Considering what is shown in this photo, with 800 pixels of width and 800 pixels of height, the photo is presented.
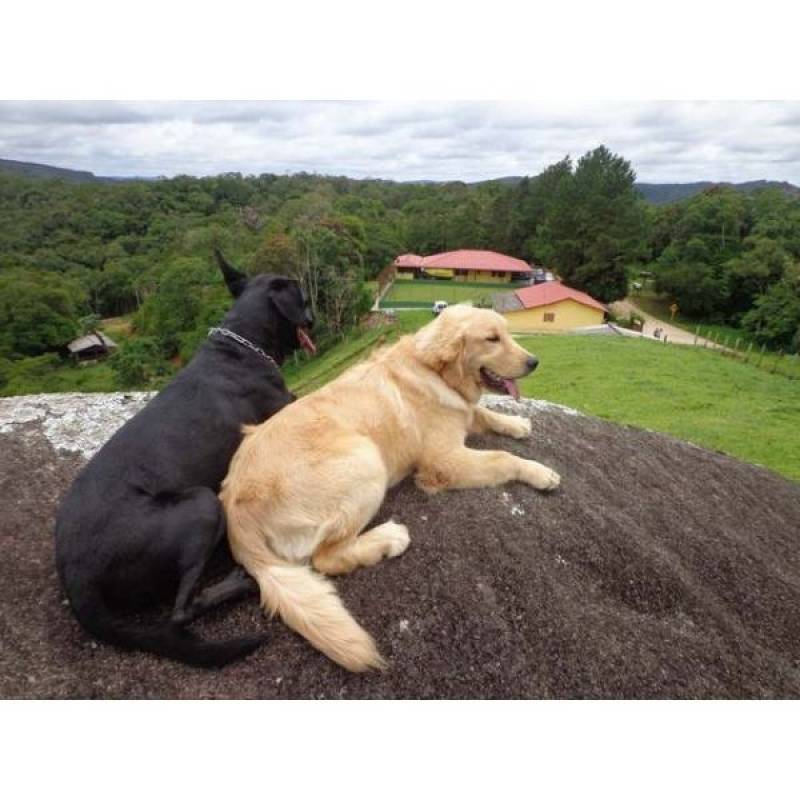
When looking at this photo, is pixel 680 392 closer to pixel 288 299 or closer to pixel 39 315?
pixel 288 299

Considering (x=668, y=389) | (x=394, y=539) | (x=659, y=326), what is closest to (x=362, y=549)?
(x=394, y=539)

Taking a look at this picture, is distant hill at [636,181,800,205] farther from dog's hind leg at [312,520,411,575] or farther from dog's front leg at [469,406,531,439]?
dog's hind leg at [312,520,411,575]

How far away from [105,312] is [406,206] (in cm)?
1786

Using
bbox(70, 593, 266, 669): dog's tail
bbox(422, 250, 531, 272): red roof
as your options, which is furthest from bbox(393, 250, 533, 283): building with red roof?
bbox(70, 593, 266, 669): dog's tail

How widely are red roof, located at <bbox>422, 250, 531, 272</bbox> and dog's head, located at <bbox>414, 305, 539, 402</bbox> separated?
17.8 ft

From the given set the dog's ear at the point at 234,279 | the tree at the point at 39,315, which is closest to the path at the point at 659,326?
the dog's ear at the point at 234,279

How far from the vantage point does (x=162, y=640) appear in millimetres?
2180

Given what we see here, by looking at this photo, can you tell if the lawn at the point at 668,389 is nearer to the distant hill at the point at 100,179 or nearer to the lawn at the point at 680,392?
the lawn at the point at 680,392

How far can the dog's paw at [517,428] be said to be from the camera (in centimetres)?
419

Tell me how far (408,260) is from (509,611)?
24.9ft

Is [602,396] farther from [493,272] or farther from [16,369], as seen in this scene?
[16,369]

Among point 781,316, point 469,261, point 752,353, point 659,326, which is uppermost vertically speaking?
point 469,261

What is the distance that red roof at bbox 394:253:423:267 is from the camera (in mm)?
8843
